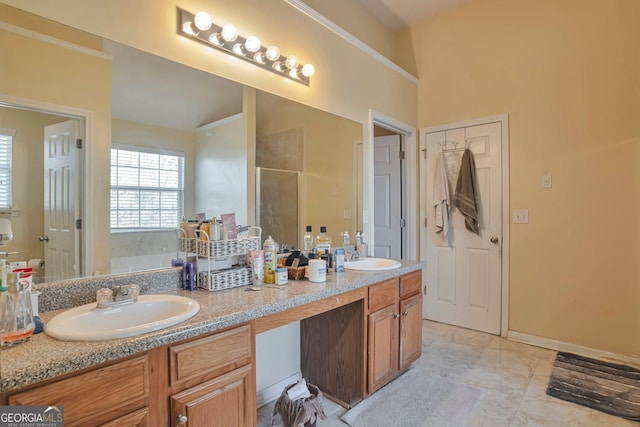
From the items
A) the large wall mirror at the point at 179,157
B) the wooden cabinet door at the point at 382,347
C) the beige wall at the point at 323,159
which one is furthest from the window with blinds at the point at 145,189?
the wooden cabinet door at the point at 382,347

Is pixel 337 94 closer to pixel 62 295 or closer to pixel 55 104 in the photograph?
pixel 55 104

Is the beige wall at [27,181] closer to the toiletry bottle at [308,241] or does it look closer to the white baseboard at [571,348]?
the toiletry bottle at [308,241]

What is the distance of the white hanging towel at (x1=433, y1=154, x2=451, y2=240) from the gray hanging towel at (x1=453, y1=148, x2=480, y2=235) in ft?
0.43

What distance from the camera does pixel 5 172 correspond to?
1198 millimetres

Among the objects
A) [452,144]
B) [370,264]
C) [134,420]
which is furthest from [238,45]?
[452,144]

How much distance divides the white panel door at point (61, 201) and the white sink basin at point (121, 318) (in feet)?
0.68

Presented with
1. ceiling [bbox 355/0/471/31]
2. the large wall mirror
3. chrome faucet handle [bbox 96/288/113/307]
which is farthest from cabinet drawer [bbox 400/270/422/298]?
ceiling [bbox 355/0/471/31]

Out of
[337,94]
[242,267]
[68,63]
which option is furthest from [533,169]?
[68,63]

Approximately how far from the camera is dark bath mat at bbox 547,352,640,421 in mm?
1993

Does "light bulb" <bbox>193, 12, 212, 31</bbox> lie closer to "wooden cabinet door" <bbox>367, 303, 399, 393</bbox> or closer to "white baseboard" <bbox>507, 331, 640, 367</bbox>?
"wooden cabinet door" <bbox>367, 303, 399, 393</bbox>

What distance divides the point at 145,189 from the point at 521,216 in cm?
295

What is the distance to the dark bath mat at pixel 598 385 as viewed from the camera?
1.99m

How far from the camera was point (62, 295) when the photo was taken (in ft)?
4.19

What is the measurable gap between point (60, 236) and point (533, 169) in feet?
10.8
